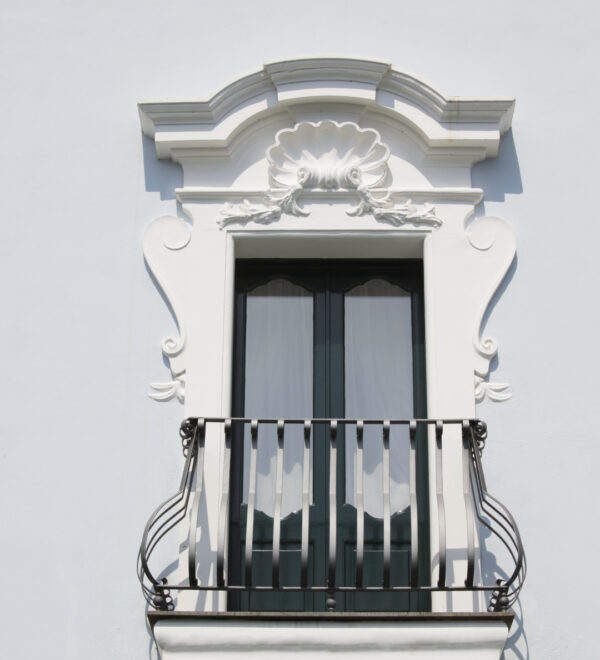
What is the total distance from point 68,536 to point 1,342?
118 centimetres

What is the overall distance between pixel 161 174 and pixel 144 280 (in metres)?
0.67

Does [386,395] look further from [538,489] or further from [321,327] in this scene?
[538,489]

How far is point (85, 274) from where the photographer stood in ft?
27.3

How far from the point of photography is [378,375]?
841 cm

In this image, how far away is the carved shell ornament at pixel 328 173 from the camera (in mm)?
8352

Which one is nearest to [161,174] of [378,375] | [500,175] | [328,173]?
[328,173]

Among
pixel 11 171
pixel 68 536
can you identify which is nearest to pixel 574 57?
pixel 11 171

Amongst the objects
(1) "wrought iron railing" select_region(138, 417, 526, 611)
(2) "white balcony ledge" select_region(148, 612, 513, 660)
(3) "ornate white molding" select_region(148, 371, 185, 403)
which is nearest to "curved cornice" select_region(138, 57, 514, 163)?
(3) "ornate white molding" select_region(148, 371, 185, 403)

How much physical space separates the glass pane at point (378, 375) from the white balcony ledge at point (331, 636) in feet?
3.42

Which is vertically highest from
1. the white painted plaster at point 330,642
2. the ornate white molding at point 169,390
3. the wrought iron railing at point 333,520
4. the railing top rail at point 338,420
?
the ornate white molding at point 169,390

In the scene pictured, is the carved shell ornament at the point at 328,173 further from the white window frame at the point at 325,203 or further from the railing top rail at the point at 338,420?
the railing top rail at the point at 338,420

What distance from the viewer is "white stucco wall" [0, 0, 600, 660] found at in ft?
25.2

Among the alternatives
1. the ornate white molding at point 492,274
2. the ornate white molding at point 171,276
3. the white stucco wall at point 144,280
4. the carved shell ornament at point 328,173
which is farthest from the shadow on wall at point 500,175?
the ornate white molding at point 171,276

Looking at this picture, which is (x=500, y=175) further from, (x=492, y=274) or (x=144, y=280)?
(x=144, y=280)
